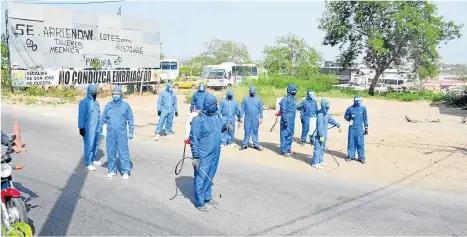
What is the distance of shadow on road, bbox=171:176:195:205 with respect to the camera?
7.52 meters

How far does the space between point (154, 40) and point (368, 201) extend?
27028 mm

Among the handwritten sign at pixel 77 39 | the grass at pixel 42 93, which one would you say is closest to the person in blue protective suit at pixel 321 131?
the grass at pixel 42 93

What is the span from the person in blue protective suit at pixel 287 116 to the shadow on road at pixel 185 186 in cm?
329

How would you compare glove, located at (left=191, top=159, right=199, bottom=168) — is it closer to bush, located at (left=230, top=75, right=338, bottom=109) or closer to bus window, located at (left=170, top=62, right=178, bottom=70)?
bush, located at (left=230, top=75, right=338, bottom=109)

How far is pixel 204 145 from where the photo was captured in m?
6.74

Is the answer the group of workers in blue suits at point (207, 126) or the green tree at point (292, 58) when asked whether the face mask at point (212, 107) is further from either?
the green tree at point (292, 58)

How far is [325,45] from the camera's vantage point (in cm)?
3412

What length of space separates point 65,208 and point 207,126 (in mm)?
2425

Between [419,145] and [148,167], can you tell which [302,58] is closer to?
[419,145]

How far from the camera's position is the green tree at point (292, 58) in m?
40.6

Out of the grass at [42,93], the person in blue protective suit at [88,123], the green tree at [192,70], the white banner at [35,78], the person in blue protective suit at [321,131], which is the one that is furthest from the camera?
the green tree at [192,70]

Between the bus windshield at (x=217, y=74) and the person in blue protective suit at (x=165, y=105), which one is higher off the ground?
the bus windshield at (x=217, y=74)

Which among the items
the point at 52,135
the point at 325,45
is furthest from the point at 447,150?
the point at 325,45

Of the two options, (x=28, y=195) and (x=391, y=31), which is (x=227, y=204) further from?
(x=391, y=31)
